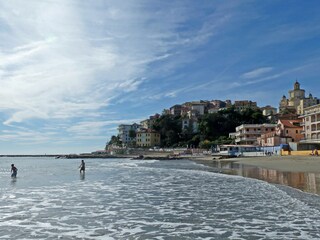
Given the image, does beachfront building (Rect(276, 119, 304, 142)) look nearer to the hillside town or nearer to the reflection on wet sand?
the hillside town

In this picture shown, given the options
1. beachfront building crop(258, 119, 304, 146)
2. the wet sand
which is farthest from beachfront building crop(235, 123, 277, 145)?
the wet sand

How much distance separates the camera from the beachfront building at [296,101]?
155 metres

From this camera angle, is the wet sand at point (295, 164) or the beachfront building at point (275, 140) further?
the beachfront building at point (275, 140)

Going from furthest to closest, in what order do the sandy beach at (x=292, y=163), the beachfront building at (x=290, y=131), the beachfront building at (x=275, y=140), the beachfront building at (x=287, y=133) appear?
1. the beachfront building at (x=290, y=131)
2. the beachfront building at (x=287, y=133)
3. the beachfront building at (x=275, y=140)
4. the sandy beach at (x=292, y=163)

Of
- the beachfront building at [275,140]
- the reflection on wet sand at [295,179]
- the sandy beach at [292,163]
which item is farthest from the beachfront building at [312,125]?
the reflection on wet sand at [295,179]

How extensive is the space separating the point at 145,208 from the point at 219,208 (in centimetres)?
316

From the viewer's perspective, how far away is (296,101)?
168m

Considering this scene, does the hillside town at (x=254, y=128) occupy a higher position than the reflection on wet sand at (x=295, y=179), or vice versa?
the hillside town at (x=254, y=128)

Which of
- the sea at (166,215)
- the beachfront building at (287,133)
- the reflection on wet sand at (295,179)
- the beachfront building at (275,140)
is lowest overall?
the sea at (166,215)

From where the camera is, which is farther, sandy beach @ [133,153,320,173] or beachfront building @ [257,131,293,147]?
beachfront building @ [257,131,293,147]

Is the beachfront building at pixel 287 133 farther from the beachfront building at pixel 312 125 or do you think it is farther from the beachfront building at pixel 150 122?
the beachfront building at pixel 150 122

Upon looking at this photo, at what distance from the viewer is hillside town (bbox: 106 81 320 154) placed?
81438 mm

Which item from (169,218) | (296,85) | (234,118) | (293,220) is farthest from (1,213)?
(296,85)

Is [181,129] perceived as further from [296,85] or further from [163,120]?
Answer: [296,85]
